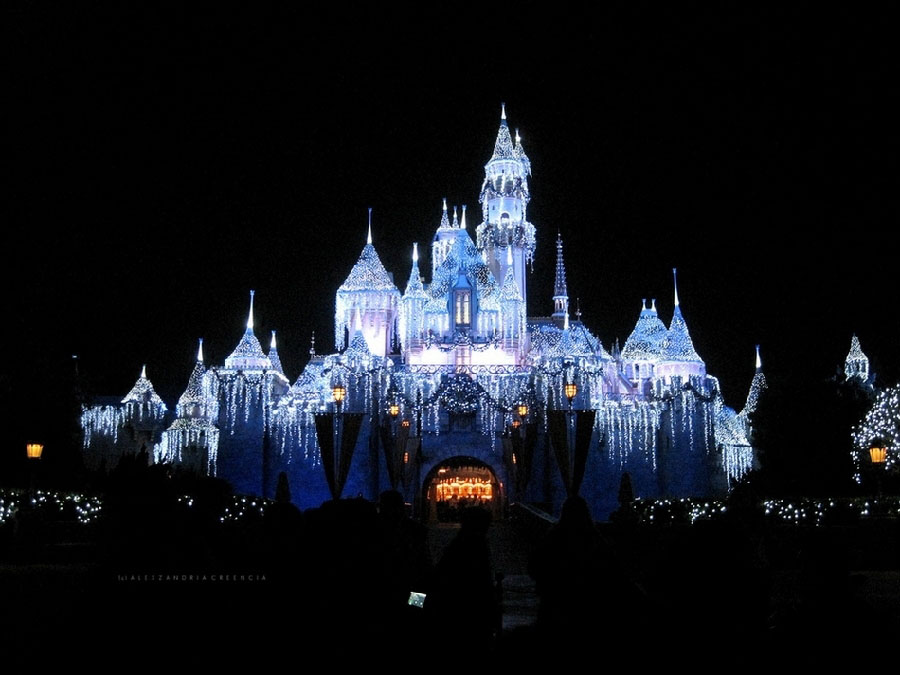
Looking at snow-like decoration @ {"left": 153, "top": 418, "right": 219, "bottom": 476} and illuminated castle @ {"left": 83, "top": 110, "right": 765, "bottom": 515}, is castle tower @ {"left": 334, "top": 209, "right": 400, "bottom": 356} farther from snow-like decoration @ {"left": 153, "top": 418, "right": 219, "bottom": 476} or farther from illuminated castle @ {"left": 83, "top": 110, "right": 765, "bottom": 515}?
snow-like decoration @ {"left": 153, "top": 418, "right": 219, "bottom": 476}

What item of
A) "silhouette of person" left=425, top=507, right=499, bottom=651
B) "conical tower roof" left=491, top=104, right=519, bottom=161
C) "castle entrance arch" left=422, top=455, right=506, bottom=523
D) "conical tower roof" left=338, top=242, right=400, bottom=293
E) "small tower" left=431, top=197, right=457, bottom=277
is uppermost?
"conical tower roof" left=491, top=104, right=519, bottom=161

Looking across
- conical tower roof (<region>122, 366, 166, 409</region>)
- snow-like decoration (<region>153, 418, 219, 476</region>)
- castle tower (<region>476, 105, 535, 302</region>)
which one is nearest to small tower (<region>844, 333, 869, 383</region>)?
castle tower (<region>476, 105, 535, 302</region>)

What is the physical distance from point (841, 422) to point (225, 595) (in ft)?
97.0

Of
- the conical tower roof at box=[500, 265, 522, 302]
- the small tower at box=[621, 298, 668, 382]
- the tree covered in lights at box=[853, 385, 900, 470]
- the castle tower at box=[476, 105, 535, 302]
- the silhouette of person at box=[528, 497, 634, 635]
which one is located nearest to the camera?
the silhouette of person at box=[528, 497, 634, 635]

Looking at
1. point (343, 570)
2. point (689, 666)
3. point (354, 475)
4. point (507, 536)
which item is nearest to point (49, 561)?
point (507, 536)

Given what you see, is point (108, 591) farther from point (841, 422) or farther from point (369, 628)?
point (841, 422)

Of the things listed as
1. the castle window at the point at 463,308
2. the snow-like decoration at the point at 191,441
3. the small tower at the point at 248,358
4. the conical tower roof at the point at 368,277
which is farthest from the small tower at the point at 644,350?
the snow-like decoration at the point at 191,441

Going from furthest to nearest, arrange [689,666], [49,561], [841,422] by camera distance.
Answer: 1. [841,422]
2. [49,561]
3. [689,666]

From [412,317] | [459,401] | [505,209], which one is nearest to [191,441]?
[412,317]

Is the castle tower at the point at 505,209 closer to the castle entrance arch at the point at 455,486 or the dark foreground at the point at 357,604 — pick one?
the castle entrance arch at the point at 455,486

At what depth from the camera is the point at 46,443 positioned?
26391 millimetres

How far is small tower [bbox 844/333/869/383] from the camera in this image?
41.8 meters

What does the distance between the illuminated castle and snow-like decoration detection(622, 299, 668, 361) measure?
57 mm

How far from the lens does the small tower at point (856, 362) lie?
→ 41.8 meters
